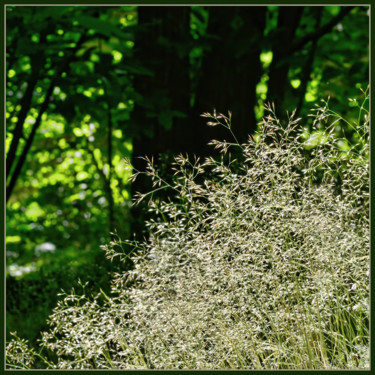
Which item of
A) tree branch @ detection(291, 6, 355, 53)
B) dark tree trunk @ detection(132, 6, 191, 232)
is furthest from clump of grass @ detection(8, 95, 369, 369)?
tree branch @ detection(291, 6, 355, 53)

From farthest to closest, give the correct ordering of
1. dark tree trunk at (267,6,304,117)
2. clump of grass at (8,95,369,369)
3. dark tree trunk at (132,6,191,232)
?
dark tree trunk at (267,6,304,117) < dark tree trunk at (132,6,191,232) < clump of grass at (8,95,369,369)

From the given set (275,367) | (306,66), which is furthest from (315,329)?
(306,66)

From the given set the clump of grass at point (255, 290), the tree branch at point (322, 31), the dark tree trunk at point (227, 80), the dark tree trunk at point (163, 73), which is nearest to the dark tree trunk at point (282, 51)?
the tree branch at point (322, 31)

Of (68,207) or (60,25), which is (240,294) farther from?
(68,207)

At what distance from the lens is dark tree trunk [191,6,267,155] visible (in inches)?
205

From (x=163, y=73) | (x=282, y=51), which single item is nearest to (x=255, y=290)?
(x=163, y=73)

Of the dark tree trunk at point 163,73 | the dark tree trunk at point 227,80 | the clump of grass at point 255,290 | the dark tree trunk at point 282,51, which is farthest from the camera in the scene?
the dark tree trunk at point 282,51

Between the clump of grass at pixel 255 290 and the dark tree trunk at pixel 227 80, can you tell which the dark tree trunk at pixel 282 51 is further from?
the clump of grass at pixel 255 290

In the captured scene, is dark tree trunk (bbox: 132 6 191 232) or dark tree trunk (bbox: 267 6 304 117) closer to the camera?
dark tree trunk (bbox: 132 6 191 232)

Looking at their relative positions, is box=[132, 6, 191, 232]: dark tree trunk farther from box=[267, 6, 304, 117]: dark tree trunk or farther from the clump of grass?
the clump of grass

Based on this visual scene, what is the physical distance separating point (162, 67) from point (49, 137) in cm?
285

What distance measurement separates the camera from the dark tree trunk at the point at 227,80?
5.21m

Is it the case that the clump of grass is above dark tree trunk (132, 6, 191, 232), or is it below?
below

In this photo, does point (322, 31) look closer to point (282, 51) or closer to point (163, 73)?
point (282, 51)
